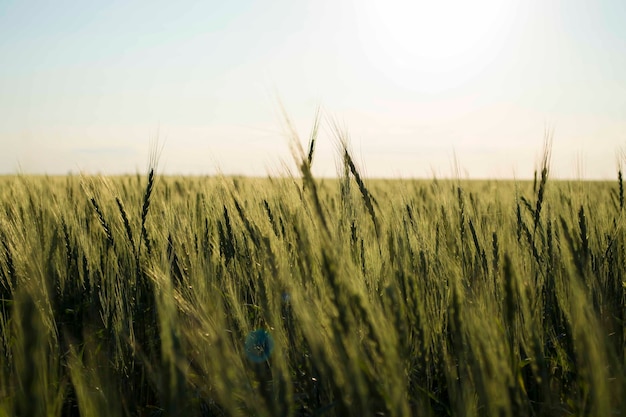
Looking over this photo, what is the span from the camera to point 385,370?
75 cm

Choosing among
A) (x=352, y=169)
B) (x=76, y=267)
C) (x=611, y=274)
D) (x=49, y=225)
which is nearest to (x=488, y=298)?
(x=352, y=169)

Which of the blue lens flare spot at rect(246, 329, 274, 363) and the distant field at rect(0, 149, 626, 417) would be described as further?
the blue lens flare spot at rect(246, 329, 274, 363)

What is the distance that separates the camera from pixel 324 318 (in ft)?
3.11

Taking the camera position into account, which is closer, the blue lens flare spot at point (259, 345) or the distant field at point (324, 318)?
the distant field at point (324, 318)

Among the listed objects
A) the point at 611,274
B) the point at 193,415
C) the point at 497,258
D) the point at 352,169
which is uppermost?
the point at 352,169

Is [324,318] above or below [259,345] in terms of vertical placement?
above

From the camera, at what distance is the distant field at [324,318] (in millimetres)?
795

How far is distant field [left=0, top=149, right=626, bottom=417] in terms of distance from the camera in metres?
0.79

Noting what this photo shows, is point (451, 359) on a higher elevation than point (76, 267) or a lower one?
lower

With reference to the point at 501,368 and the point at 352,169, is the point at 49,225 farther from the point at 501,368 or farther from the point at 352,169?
the point at 501,368

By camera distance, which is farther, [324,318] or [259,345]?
[259,345]

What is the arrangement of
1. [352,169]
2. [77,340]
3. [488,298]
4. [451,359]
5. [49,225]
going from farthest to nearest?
[49,225] → [77,340] → [352,169] → [451,359] → [488,298]

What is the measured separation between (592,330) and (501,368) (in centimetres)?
21

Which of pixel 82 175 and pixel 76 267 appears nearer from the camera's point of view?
pixel 82 175
